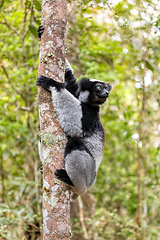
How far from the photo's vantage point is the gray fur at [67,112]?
117 inches

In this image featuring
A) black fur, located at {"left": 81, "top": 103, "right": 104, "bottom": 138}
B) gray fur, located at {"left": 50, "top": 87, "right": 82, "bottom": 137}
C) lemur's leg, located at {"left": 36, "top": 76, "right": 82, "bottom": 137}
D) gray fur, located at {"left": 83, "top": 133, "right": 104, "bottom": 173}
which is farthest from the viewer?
gray fur, located at {"left": 83, "top": 133, "right": 104, "bottom": 173}

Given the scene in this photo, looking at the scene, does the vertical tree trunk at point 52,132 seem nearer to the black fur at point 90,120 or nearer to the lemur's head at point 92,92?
the black fur at point 90,120

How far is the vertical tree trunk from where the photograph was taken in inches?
96.0

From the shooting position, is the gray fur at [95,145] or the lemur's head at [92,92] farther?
the lemur's head at [92,92]

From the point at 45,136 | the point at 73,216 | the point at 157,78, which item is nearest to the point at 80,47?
the point at 157,78

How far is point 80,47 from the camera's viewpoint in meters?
5.74

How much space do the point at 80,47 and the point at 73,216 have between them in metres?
4.06

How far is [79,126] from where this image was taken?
11.1 feet

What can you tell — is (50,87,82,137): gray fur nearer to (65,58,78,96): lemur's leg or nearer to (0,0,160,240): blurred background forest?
(65,58,78,96): lemur's leg

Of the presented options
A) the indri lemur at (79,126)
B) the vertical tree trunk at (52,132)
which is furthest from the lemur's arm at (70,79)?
the vertical tree trunk at (52,132)

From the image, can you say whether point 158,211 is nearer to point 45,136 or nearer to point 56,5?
point 45,136

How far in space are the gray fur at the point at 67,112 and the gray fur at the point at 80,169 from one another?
294 millimetres

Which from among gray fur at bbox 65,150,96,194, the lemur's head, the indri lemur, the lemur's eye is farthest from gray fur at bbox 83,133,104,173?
the lemur's eye

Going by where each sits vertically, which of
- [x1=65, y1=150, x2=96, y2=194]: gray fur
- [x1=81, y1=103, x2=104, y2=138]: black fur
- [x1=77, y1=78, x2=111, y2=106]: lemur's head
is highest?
[x1=77, y1=78, x2=111, y2=106]: lemur's head
